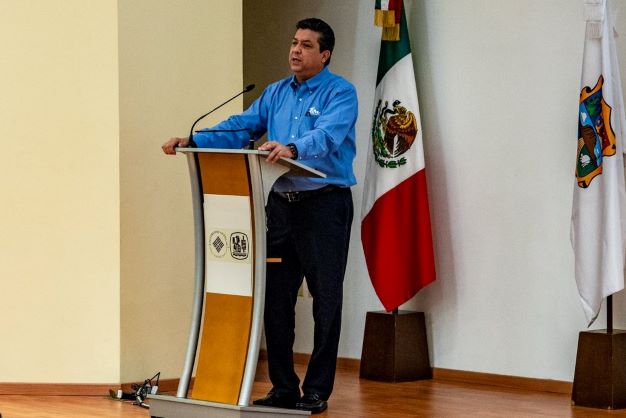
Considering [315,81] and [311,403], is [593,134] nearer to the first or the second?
[315,81]

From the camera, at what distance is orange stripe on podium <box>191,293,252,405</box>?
12.1 feet

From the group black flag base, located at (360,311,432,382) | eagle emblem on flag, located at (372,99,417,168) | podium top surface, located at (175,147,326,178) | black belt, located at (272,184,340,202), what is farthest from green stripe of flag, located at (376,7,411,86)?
podium top surface, located at (175,147,326,178)

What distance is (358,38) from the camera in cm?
638

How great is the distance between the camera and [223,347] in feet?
12.3

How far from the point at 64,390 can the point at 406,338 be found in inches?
73.7

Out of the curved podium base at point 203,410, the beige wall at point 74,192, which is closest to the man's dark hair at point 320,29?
the beige wall at point 74,192

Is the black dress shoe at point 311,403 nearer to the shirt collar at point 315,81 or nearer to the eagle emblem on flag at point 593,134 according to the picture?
the shirt collar at point 315,81

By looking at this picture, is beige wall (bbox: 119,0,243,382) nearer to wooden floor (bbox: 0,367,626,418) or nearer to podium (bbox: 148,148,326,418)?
wooden floor (bbox: 0,367,626,418)

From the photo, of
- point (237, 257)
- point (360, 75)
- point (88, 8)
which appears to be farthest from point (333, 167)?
point (360, 75)

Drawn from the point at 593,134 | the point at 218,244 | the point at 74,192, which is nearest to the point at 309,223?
the point at 218,244

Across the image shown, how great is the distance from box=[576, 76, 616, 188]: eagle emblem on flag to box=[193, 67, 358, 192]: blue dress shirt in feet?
3.87

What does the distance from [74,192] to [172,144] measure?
1.31 meters

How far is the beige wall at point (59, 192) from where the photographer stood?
16.4 feet

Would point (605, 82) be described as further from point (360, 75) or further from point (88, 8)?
point (88, 8)
